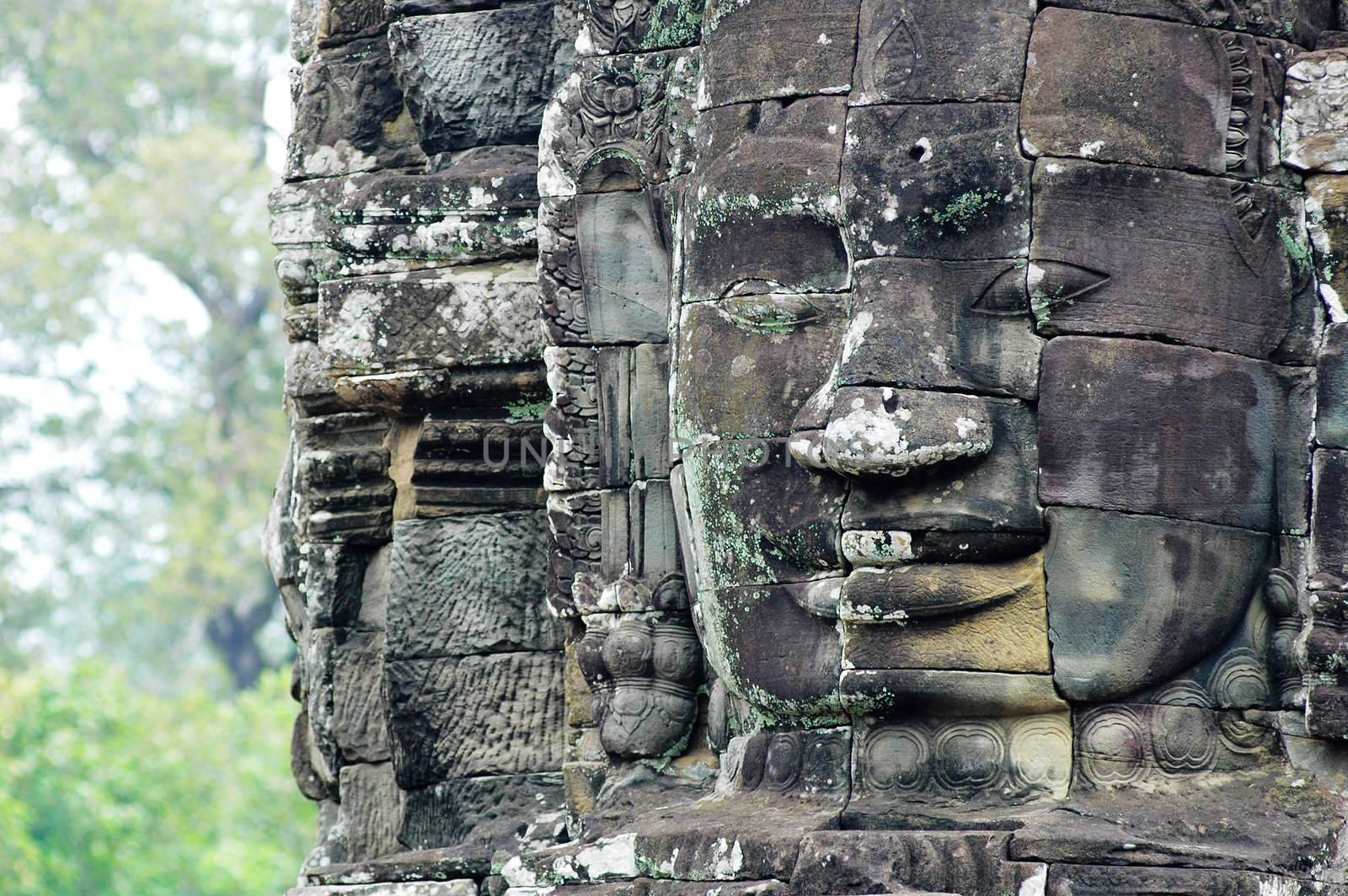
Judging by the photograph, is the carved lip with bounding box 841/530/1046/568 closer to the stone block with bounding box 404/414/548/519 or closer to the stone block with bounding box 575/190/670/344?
the stone block with bounding box 575/190/670/344

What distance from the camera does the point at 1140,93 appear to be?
6762 mm

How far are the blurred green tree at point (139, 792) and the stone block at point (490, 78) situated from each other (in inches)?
358

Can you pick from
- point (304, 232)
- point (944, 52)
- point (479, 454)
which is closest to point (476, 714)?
point (479, 454)

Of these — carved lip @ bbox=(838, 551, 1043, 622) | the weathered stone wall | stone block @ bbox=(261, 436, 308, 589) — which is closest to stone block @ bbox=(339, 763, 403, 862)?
the weathered stone wall

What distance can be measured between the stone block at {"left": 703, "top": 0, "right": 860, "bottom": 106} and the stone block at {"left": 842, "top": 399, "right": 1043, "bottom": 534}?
0.97 meters

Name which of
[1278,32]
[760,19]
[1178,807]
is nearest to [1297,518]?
[1178,807]

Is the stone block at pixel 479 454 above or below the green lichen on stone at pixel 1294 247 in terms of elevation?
below

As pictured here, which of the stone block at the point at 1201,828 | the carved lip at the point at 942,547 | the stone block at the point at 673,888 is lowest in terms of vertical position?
the stone block at the point at 673,888

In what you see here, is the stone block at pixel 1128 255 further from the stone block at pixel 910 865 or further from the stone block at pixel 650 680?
the stone block at pixel 650 680

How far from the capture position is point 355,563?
29.8 ft

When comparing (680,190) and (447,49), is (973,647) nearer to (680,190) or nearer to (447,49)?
(680,190)

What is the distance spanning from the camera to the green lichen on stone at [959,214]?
22.3 feet

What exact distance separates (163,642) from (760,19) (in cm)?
2361

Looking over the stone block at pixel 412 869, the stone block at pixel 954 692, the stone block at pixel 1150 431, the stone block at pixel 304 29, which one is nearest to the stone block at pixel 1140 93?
the stone block at pixel 1150 431
